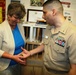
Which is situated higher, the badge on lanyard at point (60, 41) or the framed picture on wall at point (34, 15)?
the framed picture on wall at point (34, 15)

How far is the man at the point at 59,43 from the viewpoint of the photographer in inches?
64.3

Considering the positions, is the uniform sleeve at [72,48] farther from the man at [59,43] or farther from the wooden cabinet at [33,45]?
the wooden cabinet at [33,45]

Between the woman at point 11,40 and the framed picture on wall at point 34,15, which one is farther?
the framed picture on wall at point 34,15

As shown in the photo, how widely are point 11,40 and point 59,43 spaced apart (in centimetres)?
59

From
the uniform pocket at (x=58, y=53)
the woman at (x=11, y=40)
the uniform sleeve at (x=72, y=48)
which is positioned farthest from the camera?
the woman at (x=11, y=40)

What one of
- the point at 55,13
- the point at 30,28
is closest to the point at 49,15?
the point at 55,13

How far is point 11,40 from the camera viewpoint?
199 cm

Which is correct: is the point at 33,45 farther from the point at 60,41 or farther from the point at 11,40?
the point at 60,41

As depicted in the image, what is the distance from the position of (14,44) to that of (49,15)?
557mm

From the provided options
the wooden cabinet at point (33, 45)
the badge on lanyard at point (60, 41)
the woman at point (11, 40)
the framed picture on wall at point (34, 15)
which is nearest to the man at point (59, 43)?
the badge on lanyard at point (60, 41)

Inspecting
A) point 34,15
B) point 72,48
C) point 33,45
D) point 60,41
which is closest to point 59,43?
point 60,41

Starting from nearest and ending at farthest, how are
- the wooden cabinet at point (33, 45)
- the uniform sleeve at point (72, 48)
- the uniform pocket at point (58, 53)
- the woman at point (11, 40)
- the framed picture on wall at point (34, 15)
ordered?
the uniform sleeve at point (72, 48) → the uniform pocket at point (58, 53) → the woman at point (11, 40) → the wooden cabinet at point (33, 45) → the framed picture on wall at point (34, 15)

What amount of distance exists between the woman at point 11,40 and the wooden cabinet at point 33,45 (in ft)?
1.54

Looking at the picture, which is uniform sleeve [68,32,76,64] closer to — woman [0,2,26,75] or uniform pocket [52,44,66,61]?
uniform pocket [52,44,66,61]
